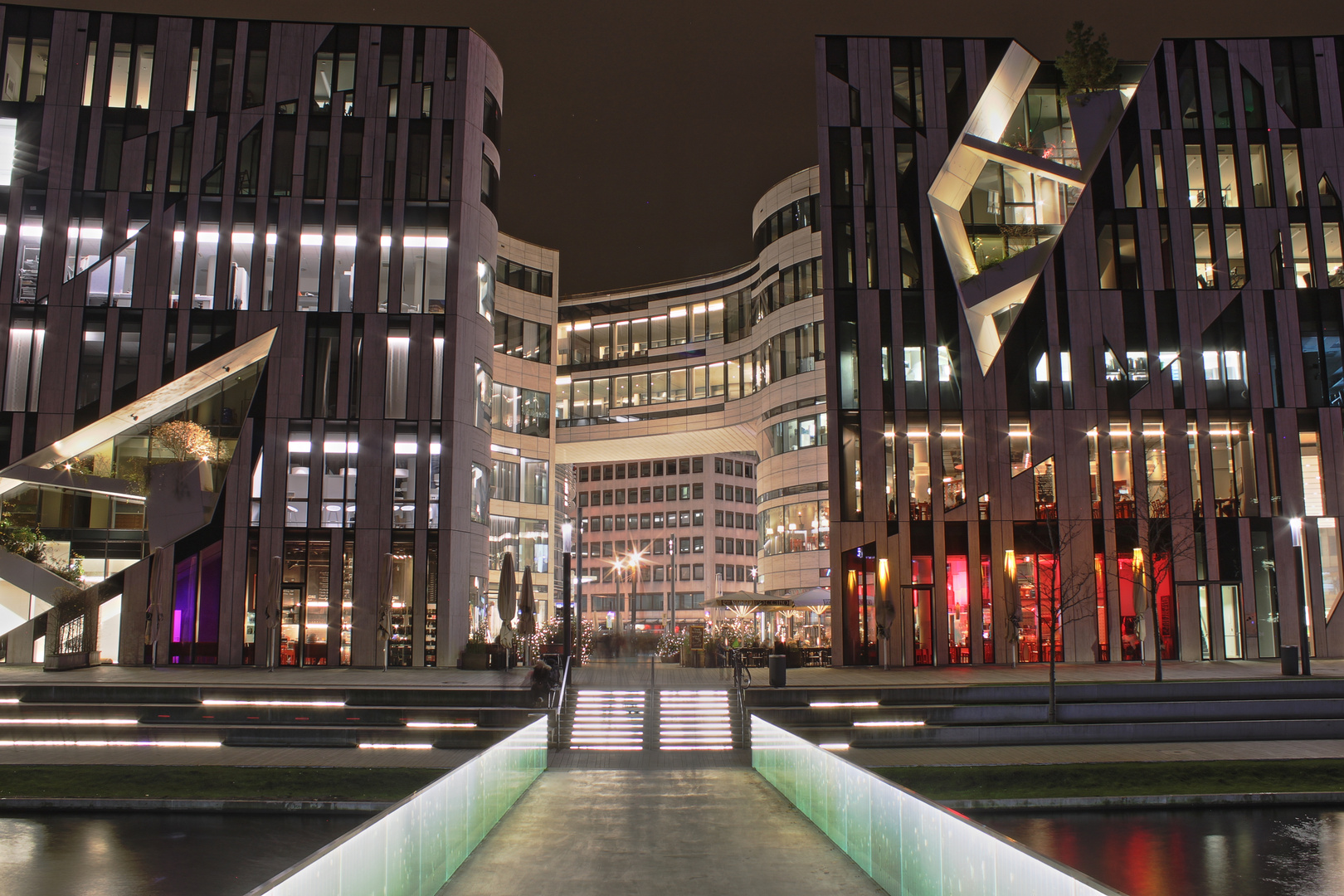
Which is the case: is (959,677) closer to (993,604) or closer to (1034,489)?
(993,604)

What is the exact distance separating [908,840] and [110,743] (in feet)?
55.2

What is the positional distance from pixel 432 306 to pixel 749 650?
15.3 m

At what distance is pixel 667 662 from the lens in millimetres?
37438

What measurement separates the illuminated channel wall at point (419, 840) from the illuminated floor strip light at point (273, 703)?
980 cm

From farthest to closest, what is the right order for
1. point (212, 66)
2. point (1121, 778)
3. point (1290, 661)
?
point (212, 66), point (1290, 661), point (1121, 778)

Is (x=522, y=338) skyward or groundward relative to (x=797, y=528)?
skyward

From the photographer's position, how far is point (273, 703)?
22.2m

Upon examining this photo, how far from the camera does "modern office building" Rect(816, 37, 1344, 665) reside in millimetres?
32812

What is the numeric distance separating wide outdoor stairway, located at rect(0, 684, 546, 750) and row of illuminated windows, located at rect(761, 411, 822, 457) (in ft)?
94.9

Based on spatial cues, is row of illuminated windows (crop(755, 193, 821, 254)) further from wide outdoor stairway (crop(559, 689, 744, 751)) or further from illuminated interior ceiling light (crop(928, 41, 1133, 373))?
wide outdoor stairway (crop(559, 689, 744, 751))

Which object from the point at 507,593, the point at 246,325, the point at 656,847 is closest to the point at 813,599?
the point at 507,593

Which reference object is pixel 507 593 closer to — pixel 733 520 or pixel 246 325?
pixel 246 325

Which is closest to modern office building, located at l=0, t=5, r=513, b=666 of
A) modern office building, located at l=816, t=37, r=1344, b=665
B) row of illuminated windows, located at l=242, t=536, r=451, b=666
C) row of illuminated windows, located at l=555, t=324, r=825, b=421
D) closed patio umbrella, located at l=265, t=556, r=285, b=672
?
row of illuminated windows, located at l=242, t=536, r=451, b=666

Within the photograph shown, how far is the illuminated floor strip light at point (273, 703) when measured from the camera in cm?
2162
